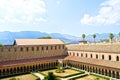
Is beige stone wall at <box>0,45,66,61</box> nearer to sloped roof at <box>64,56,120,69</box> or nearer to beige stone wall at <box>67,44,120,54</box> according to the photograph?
beige stone wall at <box>67,44,120,54</box>

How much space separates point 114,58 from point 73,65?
17068 mm

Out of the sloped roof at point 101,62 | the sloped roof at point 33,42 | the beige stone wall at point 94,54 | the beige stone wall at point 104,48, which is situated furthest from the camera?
the sloped roof at point 33,42

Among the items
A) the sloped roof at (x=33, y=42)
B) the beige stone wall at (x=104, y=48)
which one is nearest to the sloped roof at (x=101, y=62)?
the beige stone wall at (x=104, y=48)

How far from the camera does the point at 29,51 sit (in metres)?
56.7

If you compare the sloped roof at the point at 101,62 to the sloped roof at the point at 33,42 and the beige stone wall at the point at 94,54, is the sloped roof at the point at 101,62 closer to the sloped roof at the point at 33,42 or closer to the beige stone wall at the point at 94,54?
the beige stone wall at the point at 94,54

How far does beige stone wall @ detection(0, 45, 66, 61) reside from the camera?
170 feet

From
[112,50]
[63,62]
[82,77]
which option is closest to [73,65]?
[63,62]

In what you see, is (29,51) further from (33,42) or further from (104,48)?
(104,48)

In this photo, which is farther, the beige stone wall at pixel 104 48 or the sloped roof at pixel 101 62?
the beige stone wall at pixel 104 48

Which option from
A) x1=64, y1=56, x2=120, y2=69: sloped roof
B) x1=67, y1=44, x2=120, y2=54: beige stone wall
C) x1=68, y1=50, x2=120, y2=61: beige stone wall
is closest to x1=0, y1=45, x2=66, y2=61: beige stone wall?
x1=68, y1=50, x2=120, y2=61: beige stone wall

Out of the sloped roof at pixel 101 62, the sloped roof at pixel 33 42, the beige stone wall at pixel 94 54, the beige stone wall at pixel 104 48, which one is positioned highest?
the sloped roof at pixel 33 42

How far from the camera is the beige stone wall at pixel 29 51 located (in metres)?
51.8

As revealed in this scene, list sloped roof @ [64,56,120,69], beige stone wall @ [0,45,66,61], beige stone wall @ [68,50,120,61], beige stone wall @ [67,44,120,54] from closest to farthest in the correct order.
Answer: sloped roof @ [64,56,120,69]
beige stone wall @ [68,50,120,61]
beige stone wall @ [67,44,120,54]
beige stone wall @ [0,45,66,61]

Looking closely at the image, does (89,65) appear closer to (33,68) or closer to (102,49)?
(102,49)
